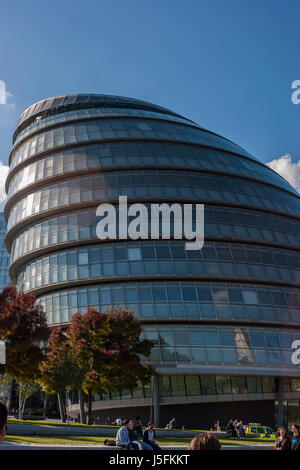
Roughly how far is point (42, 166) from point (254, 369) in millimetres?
33674

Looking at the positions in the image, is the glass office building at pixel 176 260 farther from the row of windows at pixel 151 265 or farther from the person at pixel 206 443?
the person at pixel 206 443

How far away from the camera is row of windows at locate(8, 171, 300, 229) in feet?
171

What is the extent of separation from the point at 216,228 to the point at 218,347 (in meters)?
12.6

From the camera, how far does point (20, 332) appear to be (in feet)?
96.8

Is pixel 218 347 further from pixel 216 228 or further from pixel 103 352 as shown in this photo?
pixel 103 352

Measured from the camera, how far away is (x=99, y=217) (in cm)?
5162

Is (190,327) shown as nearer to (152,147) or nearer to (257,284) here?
(257,284)

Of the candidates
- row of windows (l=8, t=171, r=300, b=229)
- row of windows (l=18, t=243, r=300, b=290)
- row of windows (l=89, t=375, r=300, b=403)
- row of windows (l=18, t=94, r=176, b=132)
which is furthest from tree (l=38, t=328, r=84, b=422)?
row of windows (l=18, t=94, r=176, b=132)

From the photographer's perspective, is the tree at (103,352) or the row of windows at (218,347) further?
the row of windows at (218,347)

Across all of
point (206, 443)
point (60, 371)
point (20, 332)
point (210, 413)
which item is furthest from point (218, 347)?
point (206, 443)

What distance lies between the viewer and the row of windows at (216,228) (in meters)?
51.3

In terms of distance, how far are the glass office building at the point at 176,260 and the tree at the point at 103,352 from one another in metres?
7.85

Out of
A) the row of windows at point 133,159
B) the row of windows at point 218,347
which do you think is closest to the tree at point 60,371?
the row of windows at point 218,347

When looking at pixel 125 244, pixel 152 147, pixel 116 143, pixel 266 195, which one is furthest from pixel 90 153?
pixel 266 195
